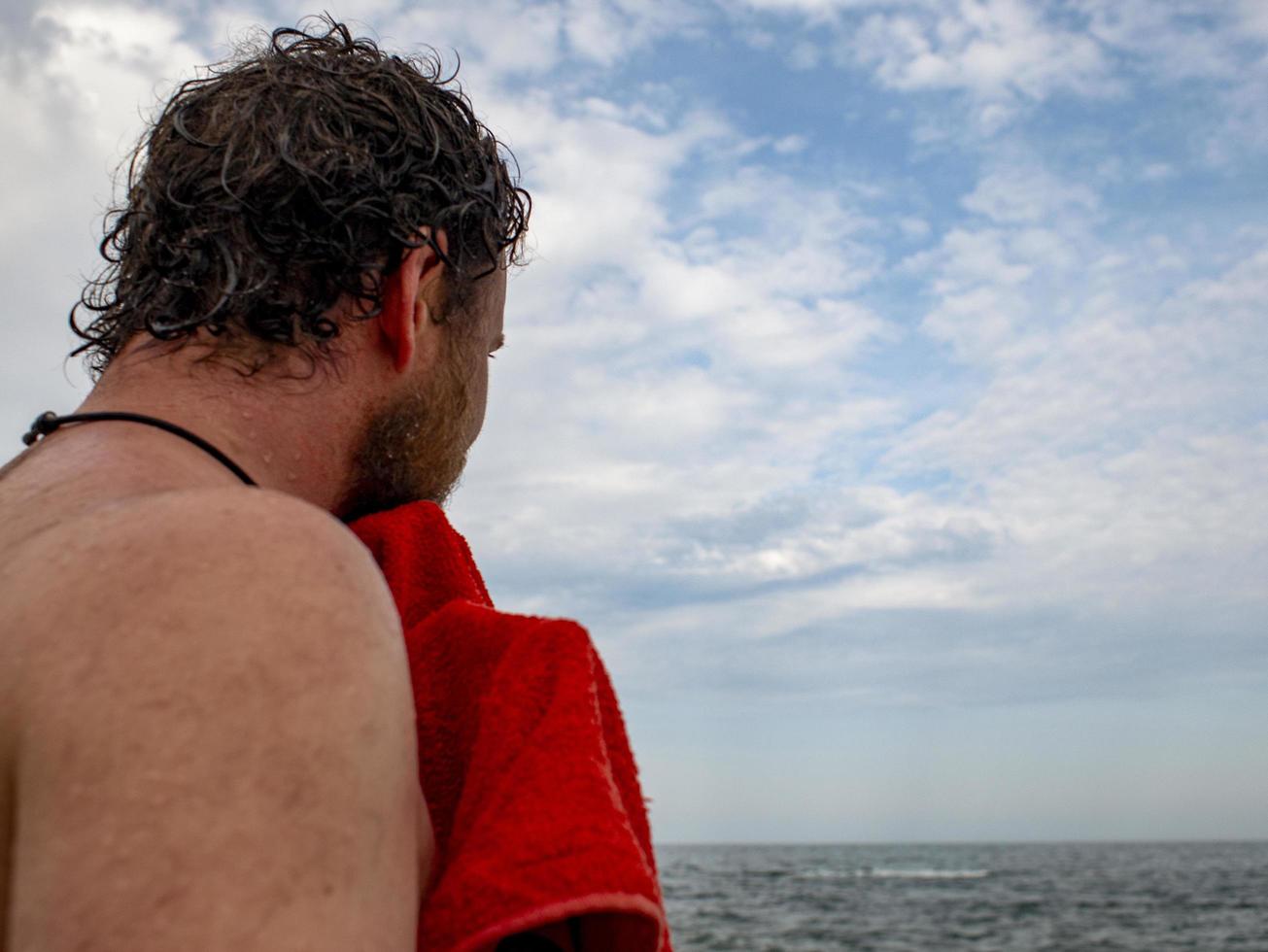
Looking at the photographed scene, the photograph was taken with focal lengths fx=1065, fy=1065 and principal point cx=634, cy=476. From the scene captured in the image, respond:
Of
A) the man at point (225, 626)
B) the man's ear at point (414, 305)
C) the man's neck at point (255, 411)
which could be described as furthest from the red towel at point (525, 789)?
the man's ear at point (414, 305)

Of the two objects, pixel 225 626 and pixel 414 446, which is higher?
pixel 414 446

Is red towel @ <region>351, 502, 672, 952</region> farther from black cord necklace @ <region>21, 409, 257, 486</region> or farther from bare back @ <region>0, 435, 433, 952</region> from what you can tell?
black cord necklace @ <region>21, 409, 257, 486</region>

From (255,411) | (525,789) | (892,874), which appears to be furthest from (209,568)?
(892,874)

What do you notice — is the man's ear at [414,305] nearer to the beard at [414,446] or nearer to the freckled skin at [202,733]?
the beard at [414,446]

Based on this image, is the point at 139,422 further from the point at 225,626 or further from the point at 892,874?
the point at 892,874

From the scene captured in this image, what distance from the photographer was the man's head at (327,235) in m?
1.50

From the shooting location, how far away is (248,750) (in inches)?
31.5

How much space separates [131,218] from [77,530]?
1.00 meters

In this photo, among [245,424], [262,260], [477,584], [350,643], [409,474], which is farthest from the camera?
[477,584]

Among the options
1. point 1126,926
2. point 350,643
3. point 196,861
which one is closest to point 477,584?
point 350,643

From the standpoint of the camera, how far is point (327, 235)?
5.07 ft

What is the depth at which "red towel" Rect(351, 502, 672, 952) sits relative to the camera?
1.02 metres

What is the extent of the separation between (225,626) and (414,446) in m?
0.79

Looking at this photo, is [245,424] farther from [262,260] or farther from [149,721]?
[149,721]
